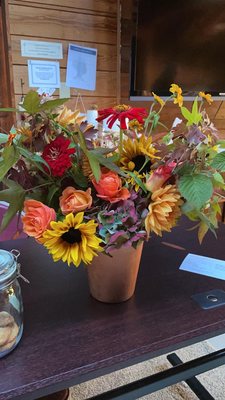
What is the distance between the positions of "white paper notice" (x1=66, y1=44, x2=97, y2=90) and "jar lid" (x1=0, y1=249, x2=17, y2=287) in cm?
175

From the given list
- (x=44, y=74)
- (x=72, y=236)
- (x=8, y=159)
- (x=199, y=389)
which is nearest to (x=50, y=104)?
(x=8, y=159)

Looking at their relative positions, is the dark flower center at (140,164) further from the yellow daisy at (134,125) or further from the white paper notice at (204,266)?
the white paper notice at (204,266)

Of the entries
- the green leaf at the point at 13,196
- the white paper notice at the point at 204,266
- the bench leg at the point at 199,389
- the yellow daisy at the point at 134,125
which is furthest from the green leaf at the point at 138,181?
the bench leg at the point at 199,389

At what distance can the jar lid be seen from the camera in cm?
64

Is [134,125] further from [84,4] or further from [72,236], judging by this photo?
[84,4]

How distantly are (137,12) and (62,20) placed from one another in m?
0.45

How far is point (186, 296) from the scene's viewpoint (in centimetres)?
84

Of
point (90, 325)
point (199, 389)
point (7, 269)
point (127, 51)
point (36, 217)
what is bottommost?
point (199, 389)

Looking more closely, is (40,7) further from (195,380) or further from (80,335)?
(195,380)

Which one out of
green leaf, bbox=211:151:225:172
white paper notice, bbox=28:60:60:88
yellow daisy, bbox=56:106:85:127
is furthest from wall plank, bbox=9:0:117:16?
green leaf, bbox=211:151:225:172

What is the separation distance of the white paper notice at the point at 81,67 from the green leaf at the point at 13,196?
1669 millimetres

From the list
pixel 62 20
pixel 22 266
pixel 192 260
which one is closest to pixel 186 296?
pixel 192 260

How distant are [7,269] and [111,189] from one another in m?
0.25

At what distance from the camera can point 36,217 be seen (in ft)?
2.07
